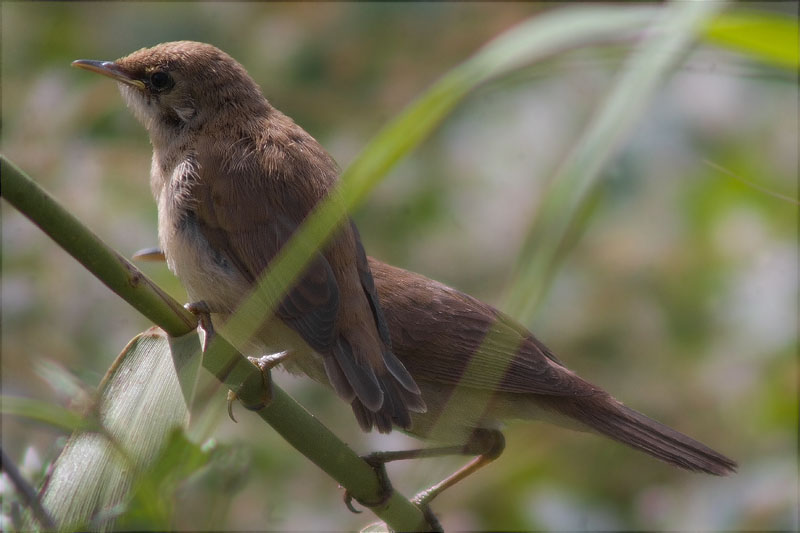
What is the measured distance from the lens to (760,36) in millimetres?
1730

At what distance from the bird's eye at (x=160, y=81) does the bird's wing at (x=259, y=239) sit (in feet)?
1.57

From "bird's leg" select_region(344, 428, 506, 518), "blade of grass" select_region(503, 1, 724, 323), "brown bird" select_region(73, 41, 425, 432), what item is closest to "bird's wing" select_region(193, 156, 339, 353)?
"brown bird" select_region(73, 41, 425, 432)

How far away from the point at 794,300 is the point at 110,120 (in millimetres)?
3305

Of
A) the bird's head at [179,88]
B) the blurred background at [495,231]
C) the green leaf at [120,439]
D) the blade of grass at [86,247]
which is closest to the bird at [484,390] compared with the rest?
the blurred background at [495,231]

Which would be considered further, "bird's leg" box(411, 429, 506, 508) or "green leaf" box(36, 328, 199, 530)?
"bird's leg" box(411, 429, 506, 508)

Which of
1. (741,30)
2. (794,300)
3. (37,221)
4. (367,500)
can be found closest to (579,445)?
(794,300)

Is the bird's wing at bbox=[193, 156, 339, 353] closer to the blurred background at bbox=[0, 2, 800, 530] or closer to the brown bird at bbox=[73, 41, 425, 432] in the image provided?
the brown bird at bbox=[73, 41, 425, 432]

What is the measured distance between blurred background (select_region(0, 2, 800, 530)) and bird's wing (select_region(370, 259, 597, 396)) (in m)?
0.51

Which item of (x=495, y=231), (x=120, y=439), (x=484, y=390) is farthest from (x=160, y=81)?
(x=495, y=231)

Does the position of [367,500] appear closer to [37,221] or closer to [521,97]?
[37,221]

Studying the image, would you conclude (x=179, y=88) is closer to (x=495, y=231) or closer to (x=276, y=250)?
(x=276, y=250)

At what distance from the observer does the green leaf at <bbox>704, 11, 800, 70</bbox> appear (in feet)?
5.49

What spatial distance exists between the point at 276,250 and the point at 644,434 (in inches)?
58.7

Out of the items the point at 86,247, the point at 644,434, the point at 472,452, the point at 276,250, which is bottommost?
the point at 472,452
